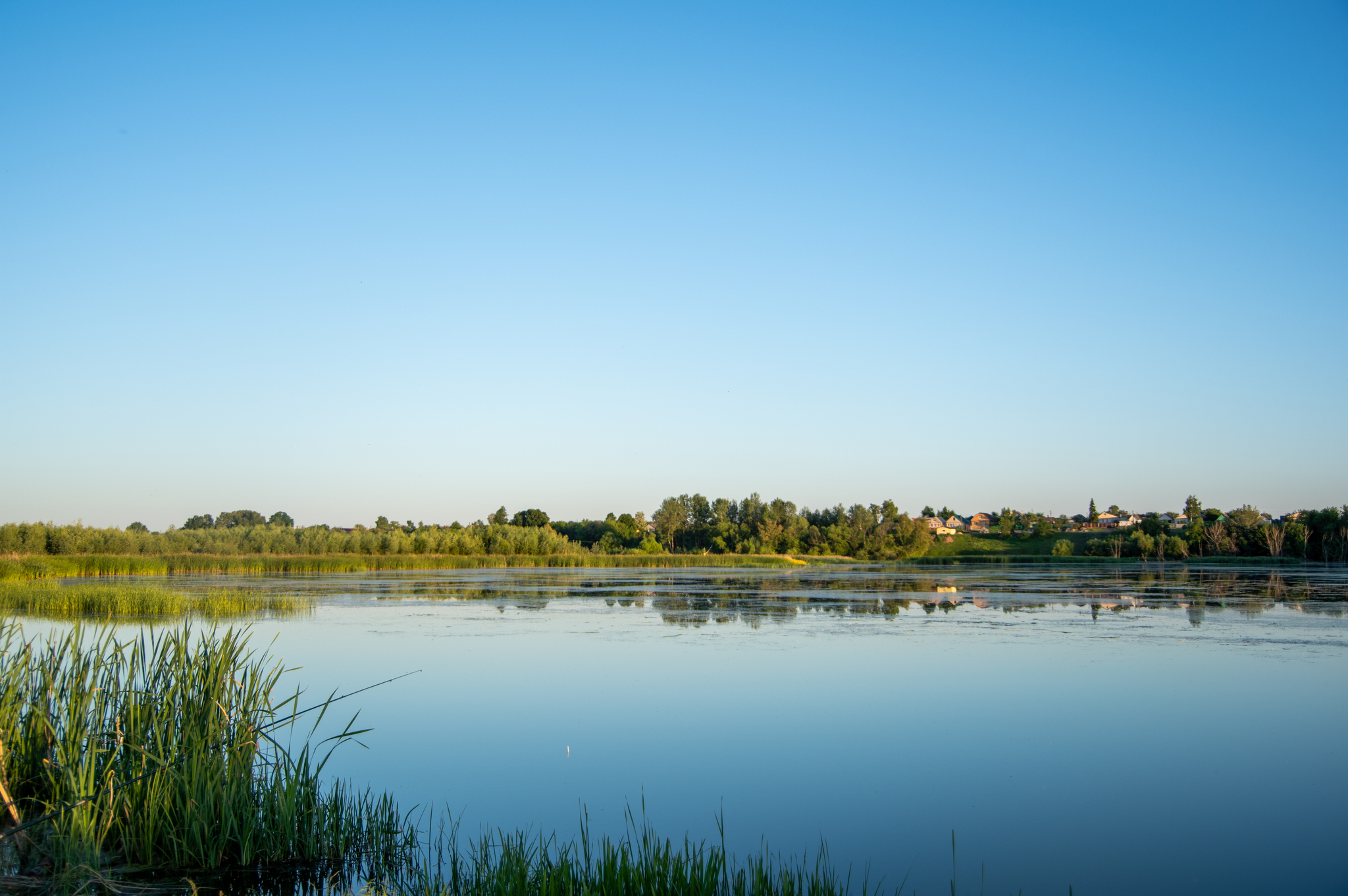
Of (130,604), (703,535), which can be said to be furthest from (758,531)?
(130,604)

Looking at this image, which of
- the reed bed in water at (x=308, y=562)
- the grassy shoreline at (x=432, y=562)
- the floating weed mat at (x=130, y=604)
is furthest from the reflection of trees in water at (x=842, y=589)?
the floating weed mat at (x=130, y=604)

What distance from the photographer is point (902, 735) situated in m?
7.79

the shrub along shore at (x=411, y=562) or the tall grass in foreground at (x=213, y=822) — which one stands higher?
the tall grass in foreground at (x=213, y=822)

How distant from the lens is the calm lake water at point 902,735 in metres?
5.25

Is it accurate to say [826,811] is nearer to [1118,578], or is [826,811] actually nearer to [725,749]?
[725,749]

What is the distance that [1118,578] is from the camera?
112ft

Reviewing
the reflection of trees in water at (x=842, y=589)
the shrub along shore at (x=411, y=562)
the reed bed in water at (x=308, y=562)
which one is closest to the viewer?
the reflection of trees in water at (x=842, y=589)

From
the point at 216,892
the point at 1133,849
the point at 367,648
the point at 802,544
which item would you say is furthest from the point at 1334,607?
the point at 802,544

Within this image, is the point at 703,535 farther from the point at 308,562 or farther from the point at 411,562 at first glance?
the point at 308,562

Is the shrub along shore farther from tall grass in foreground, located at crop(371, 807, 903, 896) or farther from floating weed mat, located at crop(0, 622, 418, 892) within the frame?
tall grass in foreground, located at crop(371, 807, 903, 896)

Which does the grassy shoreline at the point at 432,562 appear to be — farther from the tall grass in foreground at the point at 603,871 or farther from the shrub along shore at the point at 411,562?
the tall grass in foreground at the point at 603,871

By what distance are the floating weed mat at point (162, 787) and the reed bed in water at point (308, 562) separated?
80.5 ft

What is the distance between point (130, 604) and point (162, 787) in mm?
14342

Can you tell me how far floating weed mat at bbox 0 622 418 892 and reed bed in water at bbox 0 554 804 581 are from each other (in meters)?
24.5
